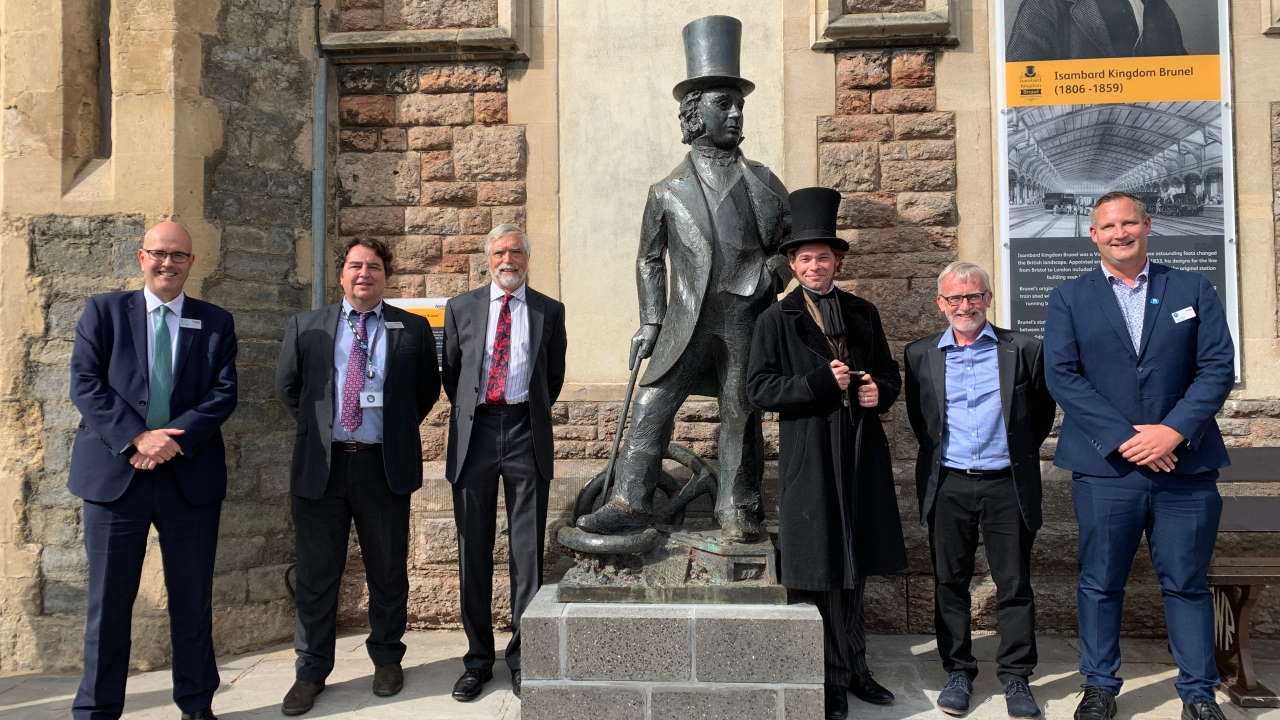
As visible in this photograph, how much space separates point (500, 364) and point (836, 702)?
6.39 ft

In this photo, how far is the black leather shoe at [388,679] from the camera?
12.6 feet

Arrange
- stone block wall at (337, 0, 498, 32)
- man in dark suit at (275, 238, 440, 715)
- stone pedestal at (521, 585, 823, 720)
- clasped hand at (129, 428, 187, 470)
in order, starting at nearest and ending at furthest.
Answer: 1. stone pedestal at (521, 585, 823, 720)
2. clasped hand at (129, 428, 187, 470)
3. man in dark suit at (275, 238, 440, 715)
4. stone block wall at (337, 0, 498, 32)

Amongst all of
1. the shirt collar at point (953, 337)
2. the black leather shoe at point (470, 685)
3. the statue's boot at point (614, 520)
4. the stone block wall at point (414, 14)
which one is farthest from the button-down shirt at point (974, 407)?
the stone block wall at point (414, 14)

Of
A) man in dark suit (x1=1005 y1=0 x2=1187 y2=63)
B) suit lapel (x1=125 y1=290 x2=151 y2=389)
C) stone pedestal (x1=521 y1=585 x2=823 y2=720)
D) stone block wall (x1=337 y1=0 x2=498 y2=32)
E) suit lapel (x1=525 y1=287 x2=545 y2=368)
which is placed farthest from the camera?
stone block wall (x1=337 y1=0 x2=498 y2=32)

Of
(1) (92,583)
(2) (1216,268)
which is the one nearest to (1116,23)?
(2) (1216,268)

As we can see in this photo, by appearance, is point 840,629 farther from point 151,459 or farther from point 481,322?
point 151,459

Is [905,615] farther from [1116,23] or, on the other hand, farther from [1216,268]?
[1116,23]

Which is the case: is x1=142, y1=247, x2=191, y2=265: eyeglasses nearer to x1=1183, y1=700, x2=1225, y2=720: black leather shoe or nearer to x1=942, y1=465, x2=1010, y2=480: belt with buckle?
x1=942, y1=465, x2=1010, y2=480: belt with buckle

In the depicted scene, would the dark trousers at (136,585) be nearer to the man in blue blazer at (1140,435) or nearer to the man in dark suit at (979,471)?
the man in dark suit at (979,471)

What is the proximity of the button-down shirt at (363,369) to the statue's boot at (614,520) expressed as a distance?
1.01m

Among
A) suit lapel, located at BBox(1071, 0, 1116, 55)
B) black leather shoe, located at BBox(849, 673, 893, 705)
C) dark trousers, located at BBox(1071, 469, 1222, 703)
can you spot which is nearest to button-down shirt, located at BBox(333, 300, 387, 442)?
black leather shoe, located at BBox(849, 673, 893, 705)

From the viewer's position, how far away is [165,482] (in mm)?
3488

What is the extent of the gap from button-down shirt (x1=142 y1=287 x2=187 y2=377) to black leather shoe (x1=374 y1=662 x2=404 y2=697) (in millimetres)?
1564

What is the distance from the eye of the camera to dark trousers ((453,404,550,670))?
12.6 ft
